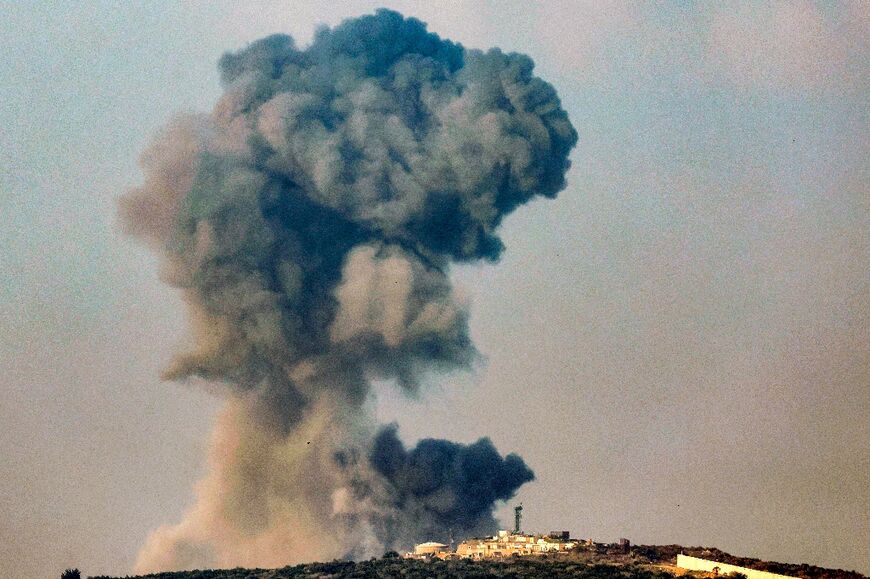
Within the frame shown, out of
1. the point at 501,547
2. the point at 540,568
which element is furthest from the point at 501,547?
the point at 540,568

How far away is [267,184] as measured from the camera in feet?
362

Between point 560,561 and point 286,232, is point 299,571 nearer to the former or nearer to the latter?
point 560,561

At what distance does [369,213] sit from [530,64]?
12.4 metres

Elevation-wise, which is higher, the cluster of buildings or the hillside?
the cluster of buildings

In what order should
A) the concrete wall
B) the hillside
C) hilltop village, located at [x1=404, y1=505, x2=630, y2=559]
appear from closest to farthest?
1. the concrete wall
2. the hillside
3. hilltop village, located at [x1=404, y1=505, x2=630, y2=559]

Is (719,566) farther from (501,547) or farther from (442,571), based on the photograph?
(501,547)

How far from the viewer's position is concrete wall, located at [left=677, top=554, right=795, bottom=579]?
8344 cm

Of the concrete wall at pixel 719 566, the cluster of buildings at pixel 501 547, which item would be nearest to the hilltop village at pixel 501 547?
the cluster of buildings at pixel 501 547

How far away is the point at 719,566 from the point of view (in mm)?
86188

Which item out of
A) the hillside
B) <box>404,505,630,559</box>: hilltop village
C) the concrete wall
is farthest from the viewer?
<box>404,505,630,559</box>: hilltop village

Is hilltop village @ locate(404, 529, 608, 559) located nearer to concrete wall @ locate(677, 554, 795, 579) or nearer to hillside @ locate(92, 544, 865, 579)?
hillside @ locate(92, 544, 865, 579)

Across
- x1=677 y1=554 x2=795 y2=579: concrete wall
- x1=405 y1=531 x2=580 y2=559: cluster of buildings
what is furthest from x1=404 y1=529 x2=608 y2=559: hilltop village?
x1=677 y1=554 x2=795 y2=579: concrete wall

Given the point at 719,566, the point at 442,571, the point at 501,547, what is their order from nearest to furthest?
1. the point at 719,566
2. the point at 442,571
3. the point at 501,547

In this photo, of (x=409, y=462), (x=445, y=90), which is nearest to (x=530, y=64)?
(x=445, y=90)
